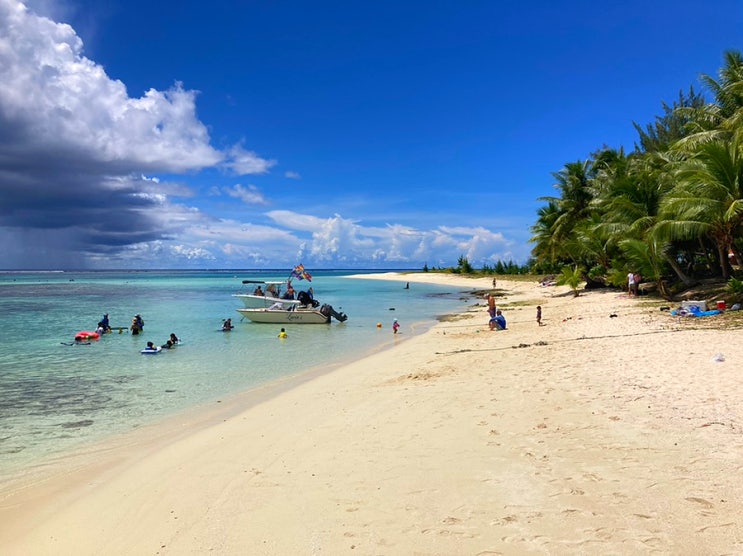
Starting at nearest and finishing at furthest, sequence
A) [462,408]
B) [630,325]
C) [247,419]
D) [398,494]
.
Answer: [398,494], [462,408], [247,419], [630,325]

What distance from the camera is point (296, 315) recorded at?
26.3 meters

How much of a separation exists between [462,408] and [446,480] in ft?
8.78

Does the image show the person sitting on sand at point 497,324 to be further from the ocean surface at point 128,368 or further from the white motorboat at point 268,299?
the white motorboat at point 268,299

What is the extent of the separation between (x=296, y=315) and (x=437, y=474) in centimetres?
2165

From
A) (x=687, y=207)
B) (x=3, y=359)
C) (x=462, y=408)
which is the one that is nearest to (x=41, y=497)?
A: (x=462, y=408)

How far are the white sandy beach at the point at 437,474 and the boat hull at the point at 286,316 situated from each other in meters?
15.9

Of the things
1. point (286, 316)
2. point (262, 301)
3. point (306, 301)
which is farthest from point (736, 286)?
point (262, 301)

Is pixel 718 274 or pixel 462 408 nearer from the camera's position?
pixel 462 408

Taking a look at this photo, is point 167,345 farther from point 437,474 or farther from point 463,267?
point 463,267

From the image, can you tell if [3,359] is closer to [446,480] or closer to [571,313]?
[446,480]

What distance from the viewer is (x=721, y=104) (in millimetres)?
23844

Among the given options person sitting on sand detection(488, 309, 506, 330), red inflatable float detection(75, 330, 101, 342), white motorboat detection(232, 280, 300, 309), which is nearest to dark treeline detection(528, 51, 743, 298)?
person sitting on sand detection(488, 309, 506, 330)

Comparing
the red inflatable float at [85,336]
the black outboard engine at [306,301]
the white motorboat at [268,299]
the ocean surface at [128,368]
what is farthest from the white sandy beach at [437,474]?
the white motorboat at [268,299]

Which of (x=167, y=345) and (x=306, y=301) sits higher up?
(x=306, y=301)
